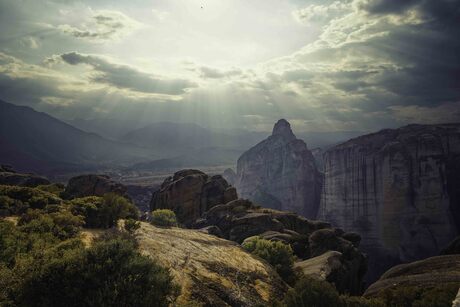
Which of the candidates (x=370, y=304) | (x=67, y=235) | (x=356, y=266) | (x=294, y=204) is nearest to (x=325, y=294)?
(x=370, y=304)

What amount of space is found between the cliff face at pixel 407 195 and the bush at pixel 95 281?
10214 cm

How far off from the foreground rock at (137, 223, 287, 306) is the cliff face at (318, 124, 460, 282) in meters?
95.6

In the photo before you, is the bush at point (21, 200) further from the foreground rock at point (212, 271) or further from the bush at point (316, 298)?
the bush at point (316, 298)

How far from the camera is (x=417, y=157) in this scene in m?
101

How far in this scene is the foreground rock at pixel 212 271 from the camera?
448 inches

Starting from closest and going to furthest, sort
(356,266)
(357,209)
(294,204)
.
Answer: (356,266), (357,209), (294,204)

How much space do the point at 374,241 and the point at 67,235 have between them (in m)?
106

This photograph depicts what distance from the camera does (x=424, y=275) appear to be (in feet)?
54.0

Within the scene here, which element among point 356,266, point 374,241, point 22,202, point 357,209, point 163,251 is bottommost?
point 374,241

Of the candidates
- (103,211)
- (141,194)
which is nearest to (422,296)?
(103,211)

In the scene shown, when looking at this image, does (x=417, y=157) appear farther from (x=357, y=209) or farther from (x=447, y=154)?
(x=357, y=209)

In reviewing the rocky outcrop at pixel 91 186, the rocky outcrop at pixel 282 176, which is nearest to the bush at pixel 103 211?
the rocky outcrop at pixel 91 186

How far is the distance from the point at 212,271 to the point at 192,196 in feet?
123

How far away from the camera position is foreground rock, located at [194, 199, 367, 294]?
86.8 feet
